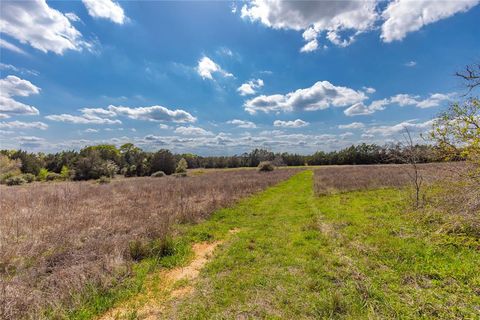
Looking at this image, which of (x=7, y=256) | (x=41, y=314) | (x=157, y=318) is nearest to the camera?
(x=41, y=314)

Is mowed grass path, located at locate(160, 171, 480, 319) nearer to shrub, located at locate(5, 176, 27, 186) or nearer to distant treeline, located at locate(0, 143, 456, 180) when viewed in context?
distant treeline, located at locate(0, 143, 456, 180)

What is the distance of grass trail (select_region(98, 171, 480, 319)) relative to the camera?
4.09 meters

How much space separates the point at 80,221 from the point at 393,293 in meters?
10.5

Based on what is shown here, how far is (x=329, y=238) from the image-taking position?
25.2 feet

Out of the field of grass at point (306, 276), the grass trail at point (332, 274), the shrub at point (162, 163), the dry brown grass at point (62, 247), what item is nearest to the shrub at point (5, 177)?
the shrub at point (162, 163)

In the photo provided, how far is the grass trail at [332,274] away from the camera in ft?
13.4

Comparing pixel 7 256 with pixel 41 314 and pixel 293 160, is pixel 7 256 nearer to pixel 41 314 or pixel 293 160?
pixel 41 314

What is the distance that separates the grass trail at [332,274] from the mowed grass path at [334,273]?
2 centimetres

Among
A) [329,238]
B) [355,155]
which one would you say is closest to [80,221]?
[329,238]

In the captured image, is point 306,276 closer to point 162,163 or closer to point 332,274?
point 332,274

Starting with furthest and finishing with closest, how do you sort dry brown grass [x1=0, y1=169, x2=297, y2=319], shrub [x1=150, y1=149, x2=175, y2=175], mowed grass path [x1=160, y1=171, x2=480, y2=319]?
shrub [x1=150, y1=149, x2=175, y2=175], dry brown grass [x1=0, y1=169, x2=297, y2=319], mowed grass path [x1=160, y1=171, x2=480, y2=319]

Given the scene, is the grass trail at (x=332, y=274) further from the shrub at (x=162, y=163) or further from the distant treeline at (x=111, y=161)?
the shrub at (x=162, y=163)

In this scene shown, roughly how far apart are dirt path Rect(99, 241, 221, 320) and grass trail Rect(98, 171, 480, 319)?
0.33 ft

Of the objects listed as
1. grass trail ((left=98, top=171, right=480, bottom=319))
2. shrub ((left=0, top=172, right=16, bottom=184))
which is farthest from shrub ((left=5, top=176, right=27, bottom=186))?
grass trail ((left=98, top=171, right=480, bottom=319))
